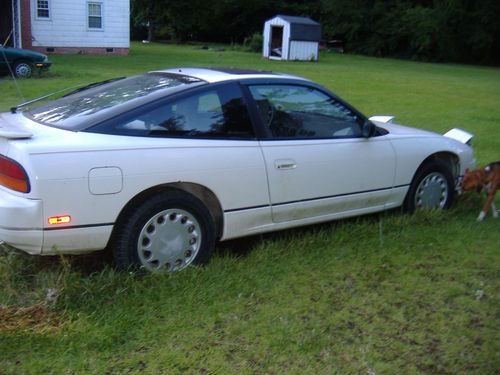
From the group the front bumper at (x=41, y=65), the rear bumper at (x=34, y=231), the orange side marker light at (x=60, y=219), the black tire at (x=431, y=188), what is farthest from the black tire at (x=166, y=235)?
the front bumper at (x=41, y=65)

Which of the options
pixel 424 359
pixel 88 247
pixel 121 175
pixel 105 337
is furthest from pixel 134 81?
pixel 424 359

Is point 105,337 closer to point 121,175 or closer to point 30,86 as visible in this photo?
point 121,175

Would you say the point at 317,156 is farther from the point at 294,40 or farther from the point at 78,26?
the point at 294,40

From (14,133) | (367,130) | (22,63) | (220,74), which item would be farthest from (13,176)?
(22,63)

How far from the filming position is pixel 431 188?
556cm

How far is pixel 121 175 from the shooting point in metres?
3.60

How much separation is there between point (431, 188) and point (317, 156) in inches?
63.3

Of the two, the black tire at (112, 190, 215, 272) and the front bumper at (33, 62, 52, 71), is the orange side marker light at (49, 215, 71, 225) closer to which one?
the black tire at (112, 190, 215, 272)

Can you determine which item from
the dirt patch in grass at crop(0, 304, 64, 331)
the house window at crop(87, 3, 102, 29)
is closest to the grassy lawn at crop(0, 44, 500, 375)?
the dirt patch in grass at crop(0, 304, 64, 331)

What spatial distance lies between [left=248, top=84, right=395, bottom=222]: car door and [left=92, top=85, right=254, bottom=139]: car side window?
0.63ft

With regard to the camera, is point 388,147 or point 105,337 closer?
point 105,337

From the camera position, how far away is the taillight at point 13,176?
3.39m

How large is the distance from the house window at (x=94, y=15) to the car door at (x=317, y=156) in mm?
24067

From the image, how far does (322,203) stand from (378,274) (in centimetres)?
78
